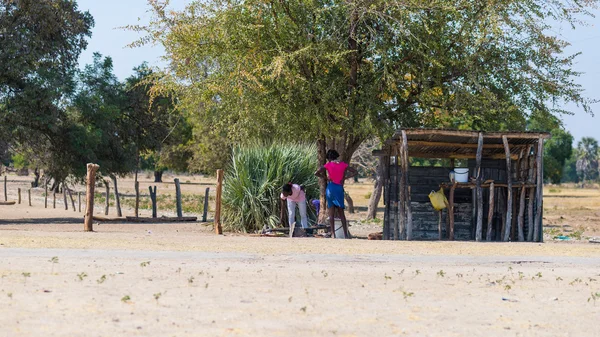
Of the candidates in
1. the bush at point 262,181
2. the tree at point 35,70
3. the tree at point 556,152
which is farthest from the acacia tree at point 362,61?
the tree at point 556,152

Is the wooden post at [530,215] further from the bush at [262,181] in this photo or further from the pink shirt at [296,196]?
the bush at [262,181]

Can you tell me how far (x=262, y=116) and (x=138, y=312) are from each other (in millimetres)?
15121

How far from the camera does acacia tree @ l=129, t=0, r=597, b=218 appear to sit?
69.9ft

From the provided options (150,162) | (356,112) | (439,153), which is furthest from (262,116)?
(150,162)

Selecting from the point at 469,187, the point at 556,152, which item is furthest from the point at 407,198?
the point at 556,152

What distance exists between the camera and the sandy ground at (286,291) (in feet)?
25.7

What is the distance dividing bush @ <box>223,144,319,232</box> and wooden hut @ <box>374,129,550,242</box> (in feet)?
10.2

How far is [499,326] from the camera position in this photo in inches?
323

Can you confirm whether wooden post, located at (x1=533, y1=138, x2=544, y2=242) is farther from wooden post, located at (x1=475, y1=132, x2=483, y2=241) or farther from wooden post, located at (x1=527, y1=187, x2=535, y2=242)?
wooden post, located at (x1=475, y1=132, x2=483, y2=241)

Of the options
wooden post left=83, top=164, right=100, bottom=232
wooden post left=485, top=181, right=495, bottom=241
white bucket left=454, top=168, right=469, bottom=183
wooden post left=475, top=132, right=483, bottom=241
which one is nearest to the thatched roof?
wooden post left=475, top=132, right=483, bottom=241

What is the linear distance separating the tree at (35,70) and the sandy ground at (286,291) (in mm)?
13851

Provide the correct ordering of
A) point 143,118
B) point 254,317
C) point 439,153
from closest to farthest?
point 254,317 < point 439,153 < point 143,118

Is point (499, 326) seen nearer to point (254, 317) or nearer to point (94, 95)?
point (254, 317)

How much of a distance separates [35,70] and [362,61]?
40.4 ft
